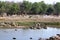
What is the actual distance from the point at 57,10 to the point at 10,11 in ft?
90.9

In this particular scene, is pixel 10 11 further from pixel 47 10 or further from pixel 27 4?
pixel 47 10

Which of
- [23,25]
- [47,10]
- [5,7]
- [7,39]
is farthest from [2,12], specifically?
[7,39]

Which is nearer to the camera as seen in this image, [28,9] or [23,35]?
[23,35]

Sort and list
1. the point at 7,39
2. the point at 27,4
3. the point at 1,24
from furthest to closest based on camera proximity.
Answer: the point at 27,4
the point at 1,24
the point at 7,39

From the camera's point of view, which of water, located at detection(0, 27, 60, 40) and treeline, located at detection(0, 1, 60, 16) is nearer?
water, located at detection(0, 27, 60, 40)

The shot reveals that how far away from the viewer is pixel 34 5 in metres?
124

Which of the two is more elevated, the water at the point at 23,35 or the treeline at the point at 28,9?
the water at the point at 23,35

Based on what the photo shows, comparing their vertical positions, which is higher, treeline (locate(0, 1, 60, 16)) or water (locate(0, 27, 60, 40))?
water (locate(0, 27, 60, 40))

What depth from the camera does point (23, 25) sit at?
69.6m

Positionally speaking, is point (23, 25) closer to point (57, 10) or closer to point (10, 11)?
point (10, 11)

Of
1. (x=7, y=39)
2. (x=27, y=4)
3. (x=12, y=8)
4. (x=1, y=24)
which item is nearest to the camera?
(x=7, y=39)

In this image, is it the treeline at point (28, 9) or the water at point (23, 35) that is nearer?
the water at point (23, 35)

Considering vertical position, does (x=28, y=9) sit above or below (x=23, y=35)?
below

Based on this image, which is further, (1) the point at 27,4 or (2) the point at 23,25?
(1) the point at 27,4
